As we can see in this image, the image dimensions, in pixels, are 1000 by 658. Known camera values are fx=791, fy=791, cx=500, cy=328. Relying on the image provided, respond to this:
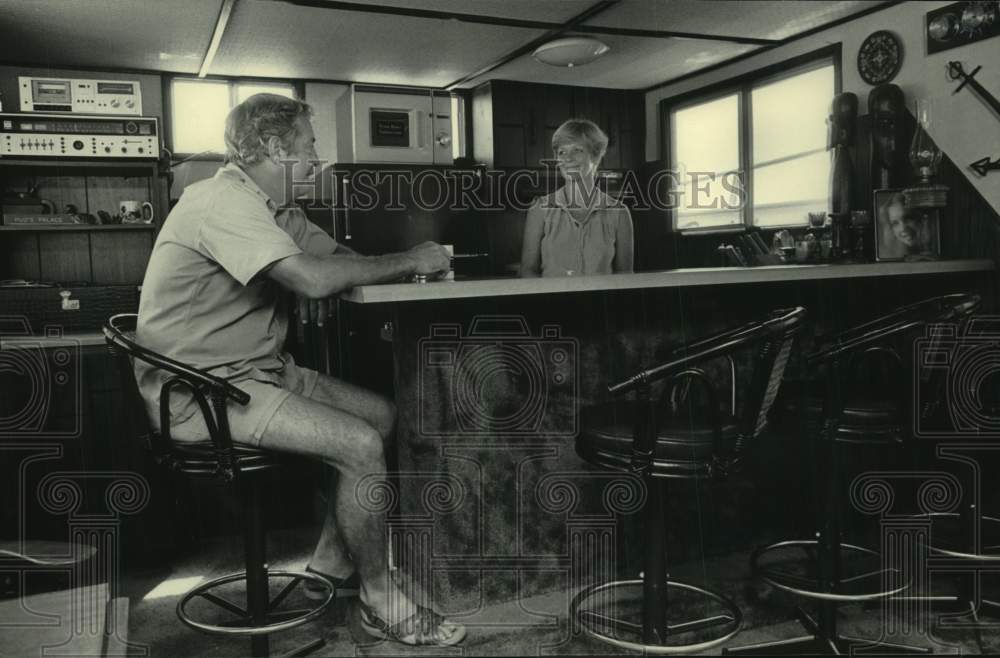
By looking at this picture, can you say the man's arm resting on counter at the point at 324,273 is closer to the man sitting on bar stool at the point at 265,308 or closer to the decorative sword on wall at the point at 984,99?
the man sitting on bar stool at the point at 265,308

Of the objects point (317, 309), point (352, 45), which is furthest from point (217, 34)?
point (317, 309)

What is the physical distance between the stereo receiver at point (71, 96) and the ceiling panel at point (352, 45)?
0.75 meters

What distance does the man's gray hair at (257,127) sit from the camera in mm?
2039

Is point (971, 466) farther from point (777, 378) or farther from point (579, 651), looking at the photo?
point (579, 651)

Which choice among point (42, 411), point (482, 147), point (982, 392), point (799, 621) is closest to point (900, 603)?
point (799, 621)

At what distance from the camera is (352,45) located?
4.93 m

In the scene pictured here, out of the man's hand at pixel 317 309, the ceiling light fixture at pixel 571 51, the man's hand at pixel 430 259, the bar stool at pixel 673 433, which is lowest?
the bar stool at pixel 673 433

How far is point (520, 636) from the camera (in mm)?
2123

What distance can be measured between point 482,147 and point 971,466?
4.62m

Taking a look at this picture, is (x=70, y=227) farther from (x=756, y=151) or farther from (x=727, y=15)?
(x=756, y=151)
